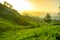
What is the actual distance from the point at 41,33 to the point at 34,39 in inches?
268

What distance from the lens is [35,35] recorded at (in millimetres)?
60438

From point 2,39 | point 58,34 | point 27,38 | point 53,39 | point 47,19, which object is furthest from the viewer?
point 47,19

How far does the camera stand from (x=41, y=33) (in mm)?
61031

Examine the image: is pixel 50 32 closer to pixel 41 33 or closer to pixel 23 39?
pixel 41 33

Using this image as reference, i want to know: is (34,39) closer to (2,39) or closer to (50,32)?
(50,32)

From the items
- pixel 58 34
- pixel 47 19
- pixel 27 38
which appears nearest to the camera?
pixel 58 34

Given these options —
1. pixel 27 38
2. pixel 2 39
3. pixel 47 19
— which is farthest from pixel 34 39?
pixel 47 19

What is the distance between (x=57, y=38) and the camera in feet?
172

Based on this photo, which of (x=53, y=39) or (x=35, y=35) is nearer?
(x=53, y=39)

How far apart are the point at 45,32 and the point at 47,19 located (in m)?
120

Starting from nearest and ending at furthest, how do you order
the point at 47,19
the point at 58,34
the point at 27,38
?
the point at 58,34 → the point at 27,38 → the point at 47,19

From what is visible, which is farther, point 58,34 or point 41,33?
point 41,33

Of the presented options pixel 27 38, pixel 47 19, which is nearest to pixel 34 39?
pixel 27 38

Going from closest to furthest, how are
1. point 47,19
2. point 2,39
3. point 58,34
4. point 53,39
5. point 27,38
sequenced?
point 53,39
point 58,34
point 27,38
point 2,39
point 47,19
